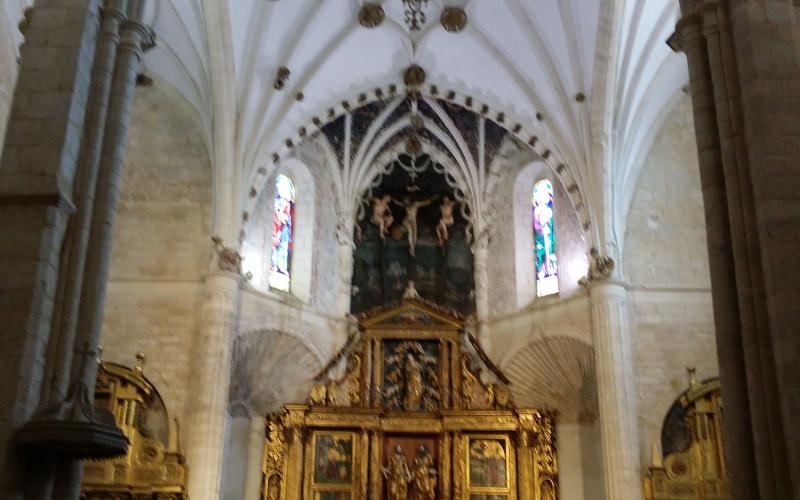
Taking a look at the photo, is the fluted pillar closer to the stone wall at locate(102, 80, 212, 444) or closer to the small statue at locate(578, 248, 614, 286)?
the small statue at locate(578, 248, 614, 286)

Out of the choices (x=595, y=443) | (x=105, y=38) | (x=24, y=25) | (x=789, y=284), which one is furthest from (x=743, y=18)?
(x=595, y=443)

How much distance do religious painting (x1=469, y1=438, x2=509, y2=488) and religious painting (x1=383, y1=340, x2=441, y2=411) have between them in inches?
46.7

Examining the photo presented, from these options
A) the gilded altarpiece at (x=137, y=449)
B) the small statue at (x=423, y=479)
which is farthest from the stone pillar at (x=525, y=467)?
the gilded altarpiece at (x=137, y=449)

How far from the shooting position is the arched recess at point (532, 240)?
19.0 m

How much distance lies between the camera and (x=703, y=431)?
16.3 meters

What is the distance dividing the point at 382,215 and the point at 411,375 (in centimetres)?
442

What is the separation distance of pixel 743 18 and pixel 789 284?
2.80 metres

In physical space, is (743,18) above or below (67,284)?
above

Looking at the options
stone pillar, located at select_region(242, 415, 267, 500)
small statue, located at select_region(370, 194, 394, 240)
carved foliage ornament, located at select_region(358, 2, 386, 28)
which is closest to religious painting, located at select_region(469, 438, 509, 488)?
stone pillar, located at select_region(242, 415, 267, 500)

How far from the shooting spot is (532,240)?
20.3m

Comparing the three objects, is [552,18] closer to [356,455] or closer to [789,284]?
[356,455]

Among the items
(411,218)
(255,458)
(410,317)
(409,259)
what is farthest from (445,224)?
(255,458)

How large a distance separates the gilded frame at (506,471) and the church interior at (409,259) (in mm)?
45

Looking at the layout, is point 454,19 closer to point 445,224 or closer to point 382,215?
point 445,224
